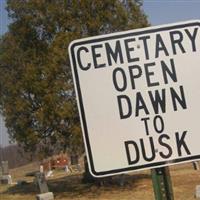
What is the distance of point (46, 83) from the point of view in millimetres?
19078

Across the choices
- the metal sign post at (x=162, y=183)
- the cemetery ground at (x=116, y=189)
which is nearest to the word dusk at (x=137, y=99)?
the metal sign post at (x=162, y=183)

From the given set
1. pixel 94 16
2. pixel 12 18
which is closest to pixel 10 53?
pixel 12 18

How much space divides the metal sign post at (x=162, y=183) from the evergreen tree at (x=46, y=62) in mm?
15311

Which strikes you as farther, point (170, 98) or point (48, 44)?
point (48, 44)

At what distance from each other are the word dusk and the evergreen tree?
1540 centimetres

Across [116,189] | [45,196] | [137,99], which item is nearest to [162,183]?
[137,99]

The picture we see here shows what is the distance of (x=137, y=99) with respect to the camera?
278cm

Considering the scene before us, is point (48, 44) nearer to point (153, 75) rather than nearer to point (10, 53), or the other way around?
point (10, 53)

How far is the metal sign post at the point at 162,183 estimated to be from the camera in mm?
2846

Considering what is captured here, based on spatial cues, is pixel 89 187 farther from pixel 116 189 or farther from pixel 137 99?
pixel 137 99

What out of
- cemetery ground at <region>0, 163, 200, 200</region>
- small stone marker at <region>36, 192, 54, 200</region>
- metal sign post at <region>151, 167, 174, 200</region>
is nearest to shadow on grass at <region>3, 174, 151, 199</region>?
cemetery ground at <region>0, 163, 200, 200</region>

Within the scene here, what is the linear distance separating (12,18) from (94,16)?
130 inches

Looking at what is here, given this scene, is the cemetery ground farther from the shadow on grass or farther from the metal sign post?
the metal sign post

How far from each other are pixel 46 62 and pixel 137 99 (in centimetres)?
1676
